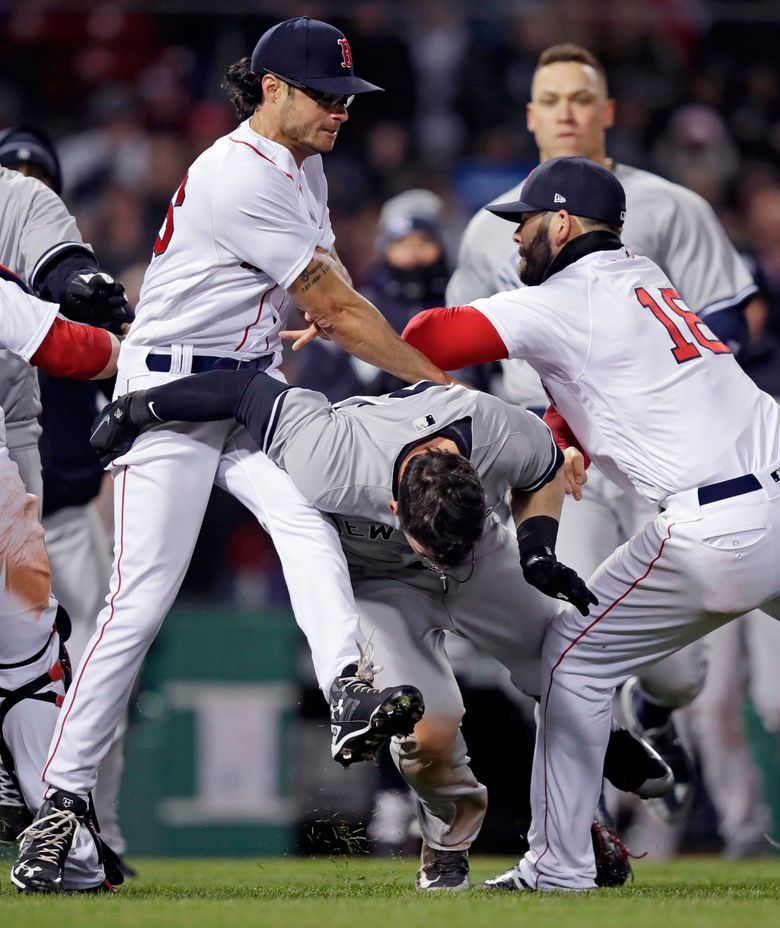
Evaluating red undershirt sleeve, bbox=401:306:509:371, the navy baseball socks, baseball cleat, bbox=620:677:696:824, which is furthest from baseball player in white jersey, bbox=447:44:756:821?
the navy baseball socks

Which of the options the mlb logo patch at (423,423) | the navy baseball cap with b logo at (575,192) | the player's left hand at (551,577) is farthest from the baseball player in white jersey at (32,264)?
the player's left hand at (551,577)

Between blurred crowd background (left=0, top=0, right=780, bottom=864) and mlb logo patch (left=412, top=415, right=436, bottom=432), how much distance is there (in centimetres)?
634

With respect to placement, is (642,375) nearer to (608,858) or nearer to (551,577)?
(551,577)

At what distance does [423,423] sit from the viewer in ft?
13.7

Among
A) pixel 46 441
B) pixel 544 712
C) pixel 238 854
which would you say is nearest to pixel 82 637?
pixel 46 441

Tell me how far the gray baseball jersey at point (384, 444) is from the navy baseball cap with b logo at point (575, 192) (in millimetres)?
686

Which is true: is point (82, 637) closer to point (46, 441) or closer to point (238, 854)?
point (46, 441)

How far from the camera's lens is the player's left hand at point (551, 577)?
13.5 ft

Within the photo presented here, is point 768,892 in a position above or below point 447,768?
below

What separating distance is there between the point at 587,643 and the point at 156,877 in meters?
2.10

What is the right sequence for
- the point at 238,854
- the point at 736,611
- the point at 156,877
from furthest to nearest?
the point at 238,854, the point at 156,877, the point at 736,611

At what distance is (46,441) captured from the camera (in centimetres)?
625

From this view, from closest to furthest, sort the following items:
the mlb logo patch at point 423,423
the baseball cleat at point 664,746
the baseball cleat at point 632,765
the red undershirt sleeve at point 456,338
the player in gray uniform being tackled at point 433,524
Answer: the player in gray uniform being tackled at point 433,524, the mlb logo patch at point 423,423, the red undershirt sleeve at point 456,338, the baseball cleat at point 632,765, the baseball cleat at point 664,746

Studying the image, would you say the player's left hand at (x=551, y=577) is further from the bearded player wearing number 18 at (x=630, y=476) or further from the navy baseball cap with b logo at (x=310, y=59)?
the navy baseball cap with b logo at (x=310, y=59)
